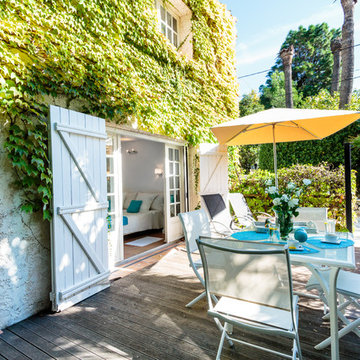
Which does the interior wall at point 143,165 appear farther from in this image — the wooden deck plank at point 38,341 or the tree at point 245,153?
the wooden deck plank at point 38,341

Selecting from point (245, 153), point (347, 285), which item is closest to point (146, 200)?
point (347, 285)

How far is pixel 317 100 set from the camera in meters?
14.0

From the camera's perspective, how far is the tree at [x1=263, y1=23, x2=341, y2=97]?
20916 mm

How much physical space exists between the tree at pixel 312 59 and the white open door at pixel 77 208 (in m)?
22.0

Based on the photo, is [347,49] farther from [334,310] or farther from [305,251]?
[334,310]

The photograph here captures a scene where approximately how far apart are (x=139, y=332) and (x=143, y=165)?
20.5ft

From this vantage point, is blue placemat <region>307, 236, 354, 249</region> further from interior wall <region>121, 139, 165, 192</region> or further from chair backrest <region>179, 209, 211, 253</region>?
interior wall <region>121, 139, 165, 192</region>

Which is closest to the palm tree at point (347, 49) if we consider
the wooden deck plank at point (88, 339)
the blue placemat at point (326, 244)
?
the blue placemat at point (326, 244)

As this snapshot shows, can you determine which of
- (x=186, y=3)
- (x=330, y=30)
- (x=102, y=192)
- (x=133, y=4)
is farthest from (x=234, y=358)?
(x=330, y=30)

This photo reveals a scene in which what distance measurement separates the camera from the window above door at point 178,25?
5.50 metres

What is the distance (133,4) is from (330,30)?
23.9 metres

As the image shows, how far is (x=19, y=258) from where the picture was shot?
100 inches

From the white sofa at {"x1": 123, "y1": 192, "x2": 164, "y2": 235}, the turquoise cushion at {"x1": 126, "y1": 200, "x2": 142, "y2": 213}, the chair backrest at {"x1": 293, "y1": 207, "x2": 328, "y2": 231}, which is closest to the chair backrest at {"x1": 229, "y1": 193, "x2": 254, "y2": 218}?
the chair backrest at {"x1": 293, "y1": 207, "x2": 328, "y2": 231}

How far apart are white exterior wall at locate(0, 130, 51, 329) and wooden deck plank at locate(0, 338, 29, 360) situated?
1.08 ft
